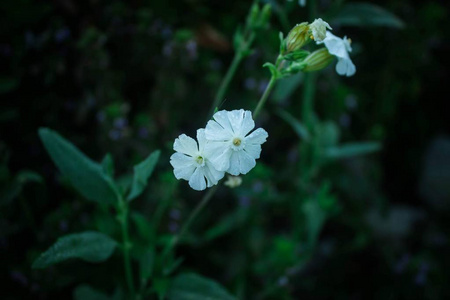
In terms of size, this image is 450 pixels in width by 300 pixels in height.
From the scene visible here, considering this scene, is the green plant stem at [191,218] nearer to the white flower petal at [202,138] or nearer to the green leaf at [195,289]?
the green leaf at [195,289]

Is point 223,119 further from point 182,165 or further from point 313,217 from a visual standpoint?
point 313,217

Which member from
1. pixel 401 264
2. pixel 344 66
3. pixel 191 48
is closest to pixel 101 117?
pixel 191 48

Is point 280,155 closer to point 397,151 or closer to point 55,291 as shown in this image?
point 397,151

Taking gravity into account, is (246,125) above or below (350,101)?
above

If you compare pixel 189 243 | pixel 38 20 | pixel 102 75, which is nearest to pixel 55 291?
pixel 189 243

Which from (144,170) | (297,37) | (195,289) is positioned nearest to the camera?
(297,37)

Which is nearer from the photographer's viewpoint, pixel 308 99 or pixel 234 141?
pixel 234 141

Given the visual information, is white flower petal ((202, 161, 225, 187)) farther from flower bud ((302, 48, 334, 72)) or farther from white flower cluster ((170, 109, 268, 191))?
flower bud ((302, 48, 334, 72))
